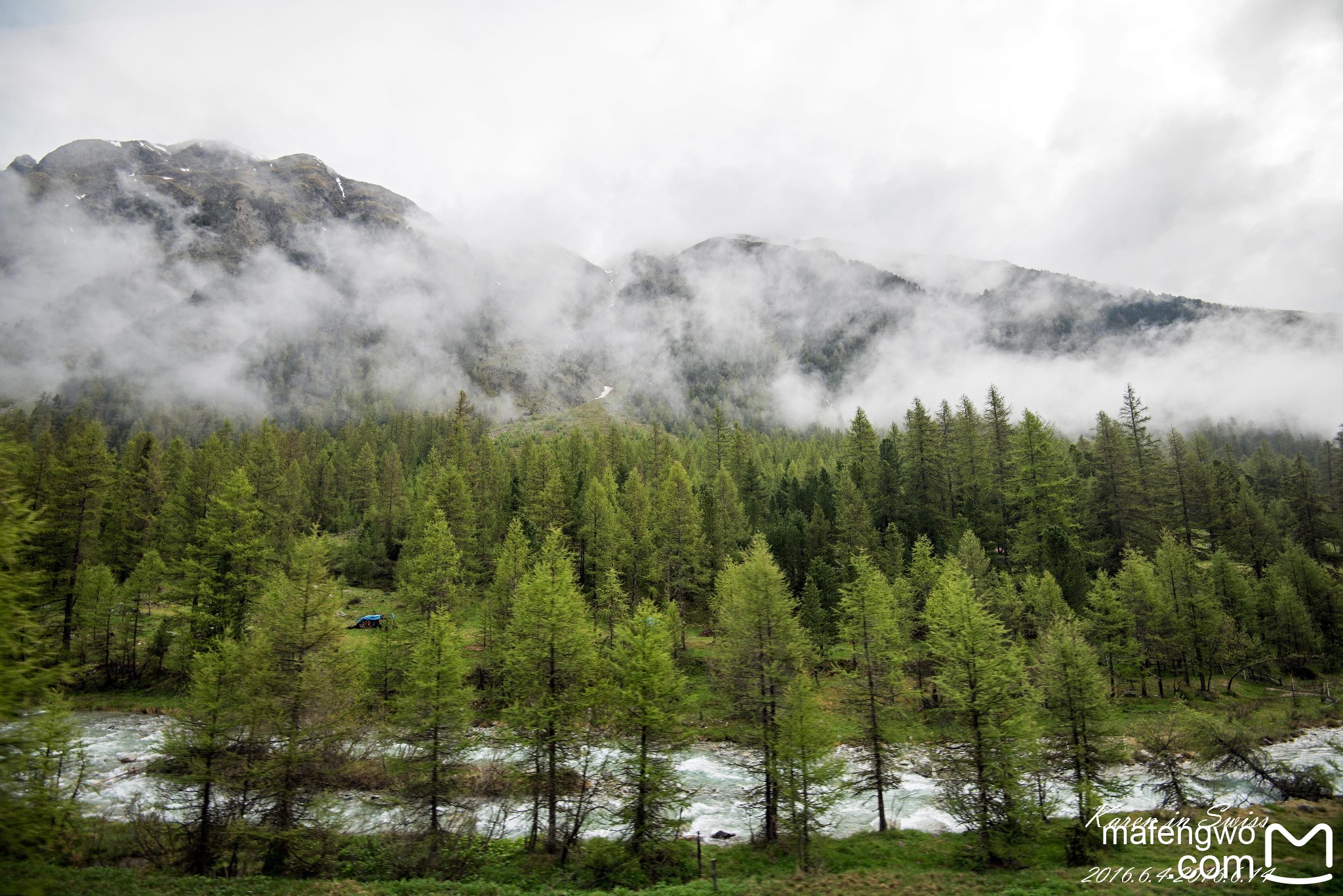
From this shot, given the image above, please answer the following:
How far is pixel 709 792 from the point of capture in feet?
103

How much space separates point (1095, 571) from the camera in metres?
55.7

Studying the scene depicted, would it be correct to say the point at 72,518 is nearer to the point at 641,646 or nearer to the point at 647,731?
the point at 641,646

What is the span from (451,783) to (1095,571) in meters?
61.3

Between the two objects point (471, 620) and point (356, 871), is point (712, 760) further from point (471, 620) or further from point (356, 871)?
point (471, 620)

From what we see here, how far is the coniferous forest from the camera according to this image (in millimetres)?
22781

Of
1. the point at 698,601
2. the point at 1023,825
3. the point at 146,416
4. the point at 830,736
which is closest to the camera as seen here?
the point at 1023,825

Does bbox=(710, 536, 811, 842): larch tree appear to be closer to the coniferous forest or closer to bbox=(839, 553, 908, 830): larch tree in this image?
the coniferous forest

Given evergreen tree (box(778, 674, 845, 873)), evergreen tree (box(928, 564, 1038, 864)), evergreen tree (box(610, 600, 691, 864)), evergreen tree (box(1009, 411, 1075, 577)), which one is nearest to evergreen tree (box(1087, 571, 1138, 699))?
evergreen tree (box(1009, 411, 1075, 577))

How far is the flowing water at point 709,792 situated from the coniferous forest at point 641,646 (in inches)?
36.5

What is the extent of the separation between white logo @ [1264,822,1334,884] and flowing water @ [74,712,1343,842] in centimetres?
488

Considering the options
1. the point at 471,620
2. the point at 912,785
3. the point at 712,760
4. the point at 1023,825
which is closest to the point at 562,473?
the point at 471,620

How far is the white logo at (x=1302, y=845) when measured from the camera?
16.7 metres

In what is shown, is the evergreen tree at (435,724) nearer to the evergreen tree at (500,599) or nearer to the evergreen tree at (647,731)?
the evergreen tree at (647,731)

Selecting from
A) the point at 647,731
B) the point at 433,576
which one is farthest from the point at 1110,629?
the point at 433,576
